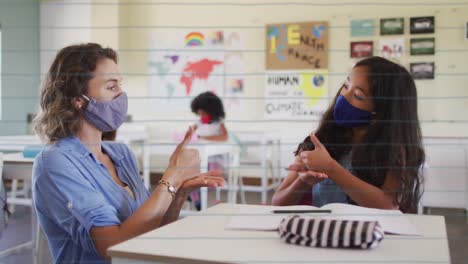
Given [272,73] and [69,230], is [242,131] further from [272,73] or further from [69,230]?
[69,230]

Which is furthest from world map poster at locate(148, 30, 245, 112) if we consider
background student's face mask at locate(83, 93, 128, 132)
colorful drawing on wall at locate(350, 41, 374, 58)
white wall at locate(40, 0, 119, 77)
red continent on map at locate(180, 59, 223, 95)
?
background student's face mask at locate(83, 93, 128, 132)

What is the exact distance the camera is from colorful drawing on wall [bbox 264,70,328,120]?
5.02m

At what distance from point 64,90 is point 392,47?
4.13 metres

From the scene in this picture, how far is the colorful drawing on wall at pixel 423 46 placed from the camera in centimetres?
468

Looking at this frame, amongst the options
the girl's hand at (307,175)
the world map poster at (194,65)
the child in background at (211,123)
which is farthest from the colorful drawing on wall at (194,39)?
the girl's hand at (307,175)

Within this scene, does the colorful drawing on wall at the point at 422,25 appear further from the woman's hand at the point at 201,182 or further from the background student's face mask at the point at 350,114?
the woman's hand at the point at 201,182

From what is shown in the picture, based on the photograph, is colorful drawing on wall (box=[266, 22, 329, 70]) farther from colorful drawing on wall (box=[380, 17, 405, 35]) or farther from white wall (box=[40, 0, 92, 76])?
white wall (box=[40, 0, 92, 76])

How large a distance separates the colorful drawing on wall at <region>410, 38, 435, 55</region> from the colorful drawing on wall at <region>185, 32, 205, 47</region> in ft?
6.79

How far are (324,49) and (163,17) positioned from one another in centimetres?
175

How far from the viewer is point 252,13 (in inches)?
205

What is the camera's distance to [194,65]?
536 centimetres

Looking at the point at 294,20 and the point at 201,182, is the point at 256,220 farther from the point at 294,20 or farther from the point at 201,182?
the point at 294,20

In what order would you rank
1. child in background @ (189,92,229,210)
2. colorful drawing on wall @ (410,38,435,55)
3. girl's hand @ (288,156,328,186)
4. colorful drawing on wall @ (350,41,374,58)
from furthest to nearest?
colorful drawing on wall @ (350,41,374,58), colorful drawing on wall @ (410,38,435,55), child in background @ (189,92,229,210), girl's hand @ (288,156,328,186)

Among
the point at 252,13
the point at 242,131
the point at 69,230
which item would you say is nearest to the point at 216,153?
the point at 242,131
